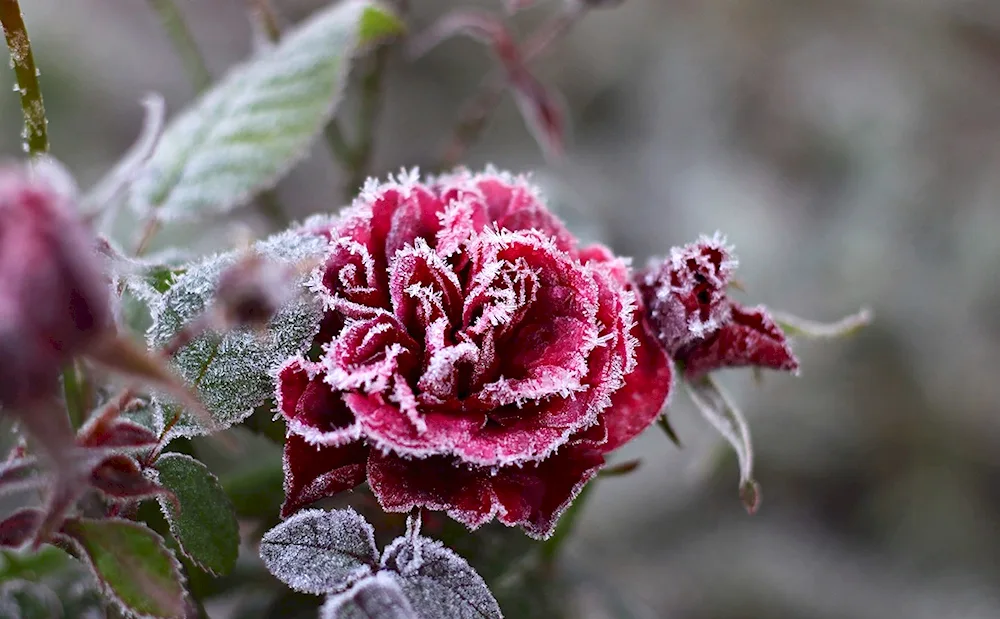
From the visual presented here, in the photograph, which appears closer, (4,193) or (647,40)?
(4,193)

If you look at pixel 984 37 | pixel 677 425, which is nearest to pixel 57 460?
pixel 677 425

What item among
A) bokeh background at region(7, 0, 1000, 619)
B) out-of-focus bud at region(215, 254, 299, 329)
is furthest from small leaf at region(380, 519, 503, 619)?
bokeh background at region(7, 0, 1000, 619)

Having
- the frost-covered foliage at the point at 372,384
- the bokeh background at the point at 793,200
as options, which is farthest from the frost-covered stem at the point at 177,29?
the bokeh background at the point at 793,200

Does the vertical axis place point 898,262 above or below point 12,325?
below

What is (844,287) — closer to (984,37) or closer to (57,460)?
(984,37)

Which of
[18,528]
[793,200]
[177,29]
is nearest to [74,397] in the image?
[18,528]

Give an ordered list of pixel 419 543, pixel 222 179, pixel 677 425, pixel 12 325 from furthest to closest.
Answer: pixel 677 425
pixel 222 179
pixel 419 543
pixel 12 325

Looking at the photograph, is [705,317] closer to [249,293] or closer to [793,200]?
[249,293]
